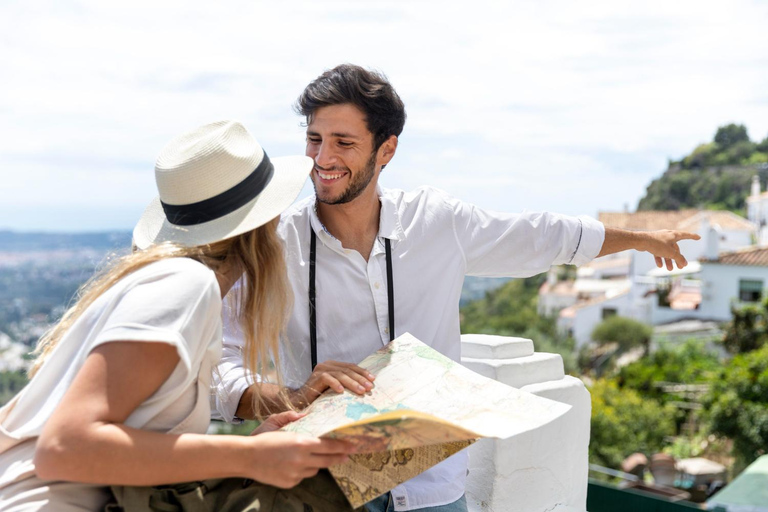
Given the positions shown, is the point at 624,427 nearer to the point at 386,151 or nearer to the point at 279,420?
the point at 386,151

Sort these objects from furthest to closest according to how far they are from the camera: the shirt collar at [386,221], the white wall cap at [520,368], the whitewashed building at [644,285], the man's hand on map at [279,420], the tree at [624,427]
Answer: the whitewashed building at [644,285]
the tree at [624,427]
the white wall cap at [520,368]
the shirt collar at [386,221]
the man's hand on map at [279,420]

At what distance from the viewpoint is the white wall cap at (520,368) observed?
8.32ft

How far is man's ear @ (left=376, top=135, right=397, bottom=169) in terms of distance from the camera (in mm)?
2428

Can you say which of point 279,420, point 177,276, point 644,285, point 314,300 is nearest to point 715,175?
point 644,285

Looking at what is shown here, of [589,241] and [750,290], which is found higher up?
[589,241]

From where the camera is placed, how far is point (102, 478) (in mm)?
1287

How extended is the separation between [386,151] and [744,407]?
18.1 m

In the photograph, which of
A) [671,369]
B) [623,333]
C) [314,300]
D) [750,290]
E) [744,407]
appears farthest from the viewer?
[623,333]

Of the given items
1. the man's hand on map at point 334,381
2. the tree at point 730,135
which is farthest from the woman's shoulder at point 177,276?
the tree at point 730,135

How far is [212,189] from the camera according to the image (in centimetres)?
155

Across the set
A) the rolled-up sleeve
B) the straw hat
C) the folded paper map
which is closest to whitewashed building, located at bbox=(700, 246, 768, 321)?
the rolled-up sleeve

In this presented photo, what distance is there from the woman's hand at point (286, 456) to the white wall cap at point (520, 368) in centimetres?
119

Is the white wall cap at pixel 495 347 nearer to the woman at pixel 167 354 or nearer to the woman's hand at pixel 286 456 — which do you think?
the woman at pixel 167 354

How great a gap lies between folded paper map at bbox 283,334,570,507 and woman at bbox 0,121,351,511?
9 centimetres
